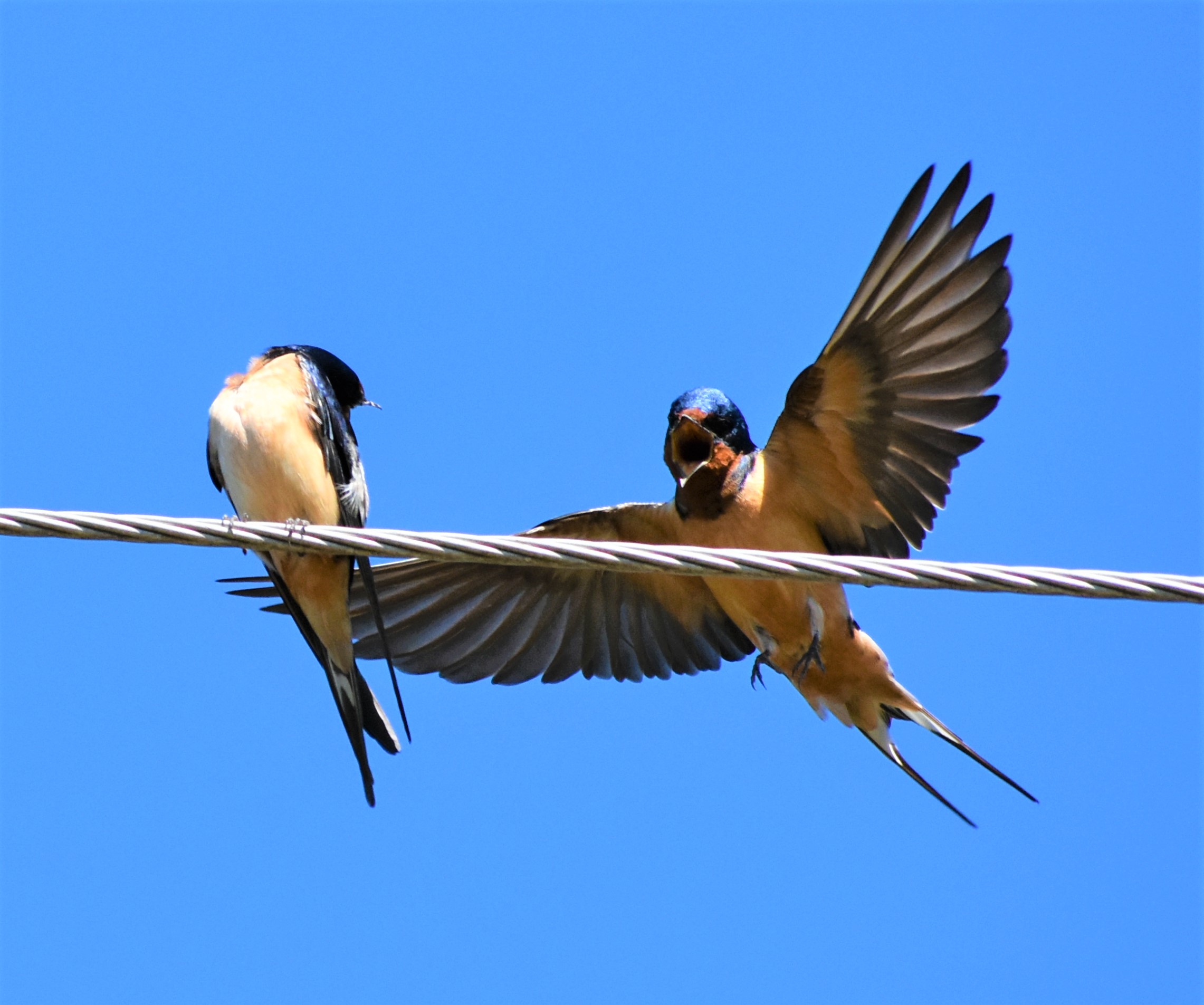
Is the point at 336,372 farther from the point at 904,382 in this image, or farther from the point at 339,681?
the point at 904,382

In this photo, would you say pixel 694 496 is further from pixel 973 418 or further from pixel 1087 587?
pixel 1087 587

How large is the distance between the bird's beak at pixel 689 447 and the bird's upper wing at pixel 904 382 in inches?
8.9

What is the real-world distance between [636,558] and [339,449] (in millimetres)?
2202

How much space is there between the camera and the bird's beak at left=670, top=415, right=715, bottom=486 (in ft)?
18.6

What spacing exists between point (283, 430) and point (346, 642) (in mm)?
773

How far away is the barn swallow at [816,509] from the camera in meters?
5.29

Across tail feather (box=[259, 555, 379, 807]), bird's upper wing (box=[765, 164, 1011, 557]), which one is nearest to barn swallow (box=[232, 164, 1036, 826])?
bird's upper wing (box=[765, 164, 1011, 557])

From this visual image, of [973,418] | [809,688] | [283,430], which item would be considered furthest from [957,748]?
[283,430]

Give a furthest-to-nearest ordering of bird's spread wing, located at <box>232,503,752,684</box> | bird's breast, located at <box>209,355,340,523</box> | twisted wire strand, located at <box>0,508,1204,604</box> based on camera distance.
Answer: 1. bird's spread wing, located at <box>232,503,752,684</box>
2. bird's breast, located at <box>209,355,340,523</box>
3. twisted wire strand, located at <box>0,508,1204,604</box>

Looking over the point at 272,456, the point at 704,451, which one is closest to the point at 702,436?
the point at 704,451

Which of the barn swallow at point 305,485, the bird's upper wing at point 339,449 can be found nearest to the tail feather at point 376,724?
the barn swallow at point 305,485

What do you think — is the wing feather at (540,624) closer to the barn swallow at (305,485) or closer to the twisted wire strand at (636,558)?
the barn swallow at (305,485)

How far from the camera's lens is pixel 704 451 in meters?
5.71

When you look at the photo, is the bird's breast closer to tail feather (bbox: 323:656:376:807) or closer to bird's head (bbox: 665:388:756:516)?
tail feather (bbox: 323:656:376:807)
